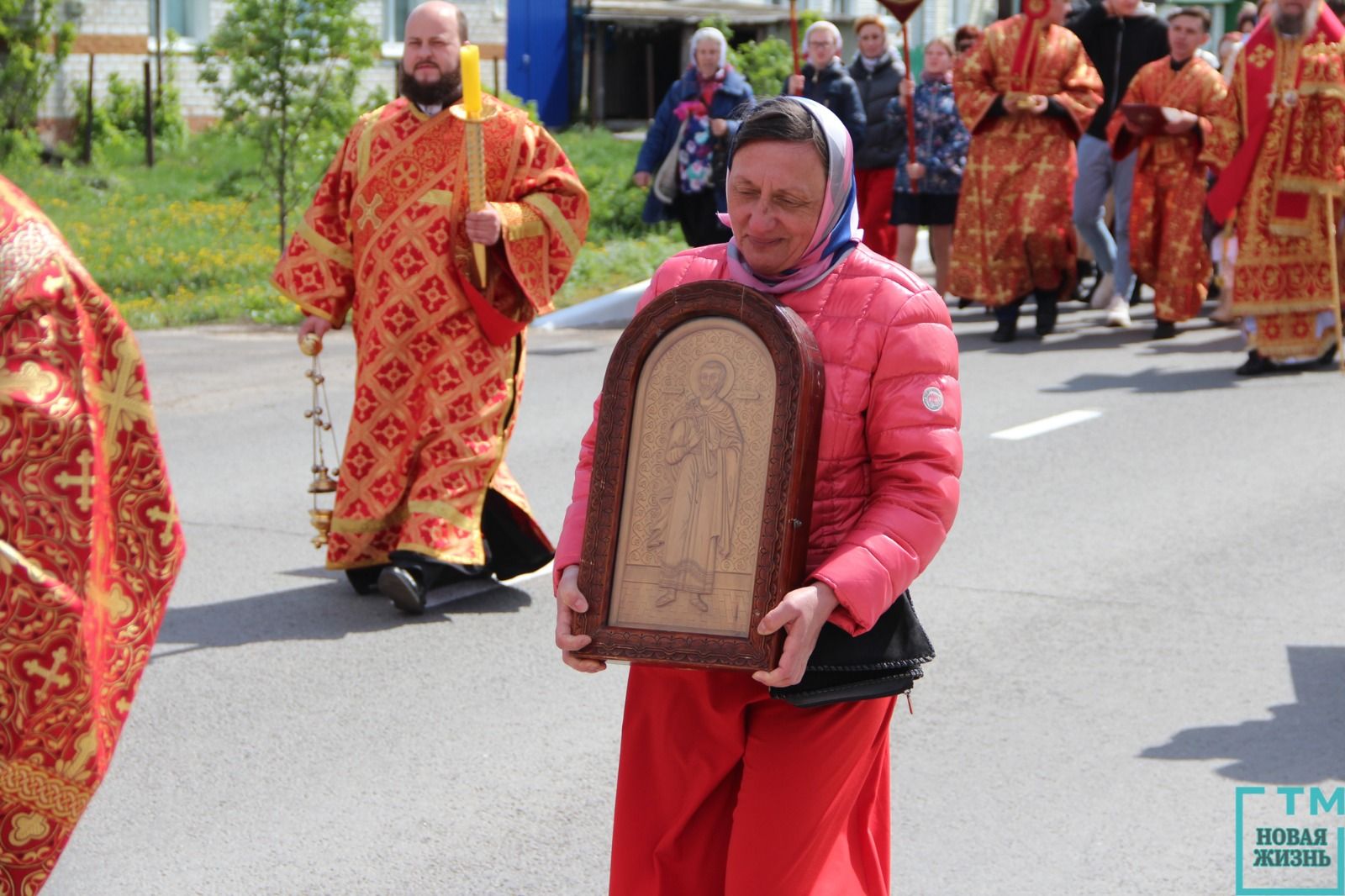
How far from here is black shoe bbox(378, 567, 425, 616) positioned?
640 cm

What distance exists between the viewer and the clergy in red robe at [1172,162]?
12.7 meters

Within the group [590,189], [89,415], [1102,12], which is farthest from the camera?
[590,189]

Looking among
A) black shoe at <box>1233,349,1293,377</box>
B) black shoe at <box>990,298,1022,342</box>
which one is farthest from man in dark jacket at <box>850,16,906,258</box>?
black shoe at <box>1233,349,1293,377</box>

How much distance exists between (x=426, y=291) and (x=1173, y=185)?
796 centimetres

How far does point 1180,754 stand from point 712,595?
8.72ft

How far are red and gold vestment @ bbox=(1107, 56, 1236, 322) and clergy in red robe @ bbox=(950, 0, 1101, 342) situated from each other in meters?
0.47

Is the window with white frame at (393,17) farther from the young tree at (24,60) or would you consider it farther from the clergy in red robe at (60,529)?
the clergy in red robe at (60,529)

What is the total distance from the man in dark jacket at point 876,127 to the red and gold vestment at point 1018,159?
1.23 m

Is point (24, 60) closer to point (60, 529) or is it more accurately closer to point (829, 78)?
point (829, 78)

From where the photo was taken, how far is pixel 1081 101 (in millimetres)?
12680

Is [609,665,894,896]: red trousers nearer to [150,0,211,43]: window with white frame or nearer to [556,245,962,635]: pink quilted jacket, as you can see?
[556,245,962,635]: pink quilted jacket

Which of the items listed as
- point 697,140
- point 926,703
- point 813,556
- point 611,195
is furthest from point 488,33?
point 813,556

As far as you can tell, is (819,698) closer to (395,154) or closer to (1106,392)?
(395,154)

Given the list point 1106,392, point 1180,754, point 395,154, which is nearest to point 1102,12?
point 1106,392
